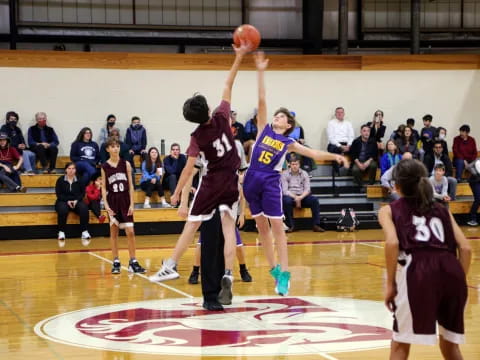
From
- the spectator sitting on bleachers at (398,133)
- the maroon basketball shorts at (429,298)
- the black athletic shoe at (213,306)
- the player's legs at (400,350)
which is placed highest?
the spectator sitting on bleachers at (398,133)

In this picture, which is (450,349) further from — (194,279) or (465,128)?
(465,128)

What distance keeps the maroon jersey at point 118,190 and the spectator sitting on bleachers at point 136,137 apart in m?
7.46

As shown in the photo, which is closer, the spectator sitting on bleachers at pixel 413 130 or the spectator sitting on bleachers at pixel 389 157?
the spectator sitting on bleachers at pixel 389 157

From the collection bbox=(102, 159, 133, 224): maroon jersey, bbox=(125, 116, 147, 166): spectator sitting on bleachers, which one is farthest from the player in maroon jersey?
bbox=(125, 116, 147, 166): spectator sitting on bleachers

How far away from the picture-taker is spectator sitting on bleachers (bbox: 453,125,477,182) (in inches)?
677

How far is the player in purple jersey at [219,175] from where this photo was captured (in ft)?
21.1

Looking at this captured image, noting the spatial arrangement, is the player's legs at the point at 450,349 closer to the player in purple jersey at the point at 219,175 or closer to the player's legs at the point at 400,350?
the player's legs at the point at 400,350

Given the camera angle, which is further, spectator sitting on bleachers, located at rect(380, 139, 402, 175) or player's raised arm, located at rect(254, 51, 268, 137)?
spectator sitting on bleachers, located at rect(380, 139, 402, 175)

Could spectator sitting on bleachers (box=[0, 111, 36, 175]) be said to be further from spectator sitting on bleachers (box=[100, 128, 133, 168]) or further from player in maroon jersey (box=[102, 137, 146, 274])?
player in maroon jersey (box=[102, 137, 146, 274])

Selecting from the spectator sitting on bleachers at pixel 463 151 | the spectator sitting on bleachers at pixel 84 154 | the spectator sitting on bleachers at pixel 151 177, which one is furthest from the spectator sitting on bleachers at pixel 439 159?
the spectator sitting on bleachers at pixel 84 154

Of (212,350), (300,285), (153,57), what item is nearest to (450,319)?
(212,350)

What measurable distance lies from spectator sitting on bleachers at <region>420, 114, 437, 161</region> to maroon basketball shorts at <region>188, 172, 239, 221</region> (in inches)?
439

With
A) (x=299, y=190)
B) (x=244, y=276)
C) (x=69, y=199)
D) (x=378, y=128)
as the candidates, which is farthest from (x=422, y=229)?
(x=378, y=128)

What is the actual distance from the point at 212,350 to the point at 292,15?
17.5 meters
